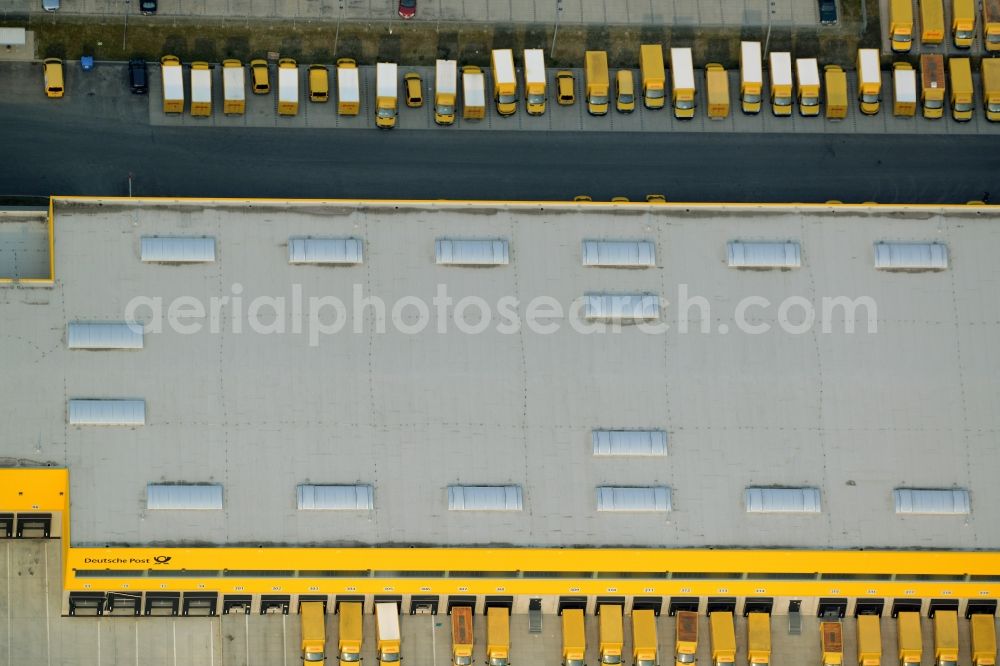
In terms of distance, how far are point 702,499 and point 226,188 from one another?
48.5 m

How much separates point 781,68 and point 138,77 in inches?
2189

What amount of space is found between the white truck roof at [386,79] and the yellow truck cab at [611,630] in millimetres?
47408

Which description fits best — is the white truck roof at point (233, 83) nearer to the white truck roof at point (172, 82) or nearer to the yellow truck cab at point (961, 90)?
the white truck roof at point (172, 82)

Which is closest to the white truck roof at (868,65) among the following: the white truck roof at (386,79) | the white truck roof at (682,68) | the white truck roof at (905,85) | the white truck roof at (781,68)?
the white truck roof at (905,85)

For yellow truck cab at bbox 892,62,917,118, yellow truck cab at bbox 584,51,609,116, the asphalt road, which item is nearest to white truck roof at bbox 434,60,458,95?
the asphalt road

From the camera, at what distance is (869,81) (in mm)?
178000

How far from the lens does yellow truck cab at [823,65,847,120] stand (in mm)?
177750

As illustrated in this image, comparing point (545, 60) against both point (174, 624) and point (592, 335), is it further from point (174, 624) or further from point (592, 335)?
point (174, 624)

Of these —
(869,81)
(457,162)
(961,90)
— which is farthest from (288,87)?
(961,90)

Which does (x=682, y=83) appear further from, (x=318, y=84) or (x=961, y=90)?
(x=318, y=84)

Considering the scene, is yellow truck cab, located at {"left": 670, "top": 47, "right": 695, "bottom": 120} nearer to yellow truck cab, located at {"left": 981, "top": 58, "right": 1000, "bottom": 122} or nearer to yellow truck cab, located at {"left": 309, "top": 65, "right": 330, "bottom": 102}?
yellow truck cab, located at {"left": 981, "top": 58, "right": 1000, "bottom": 122}

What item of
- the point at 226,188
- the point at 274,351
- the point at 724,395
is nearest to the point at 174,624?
the point at 274,351

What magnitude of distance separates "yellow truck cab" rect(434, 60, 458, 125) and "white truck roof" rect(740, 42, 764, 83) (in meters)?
25.2

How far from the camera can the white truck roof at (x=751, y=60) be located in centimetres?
17788
